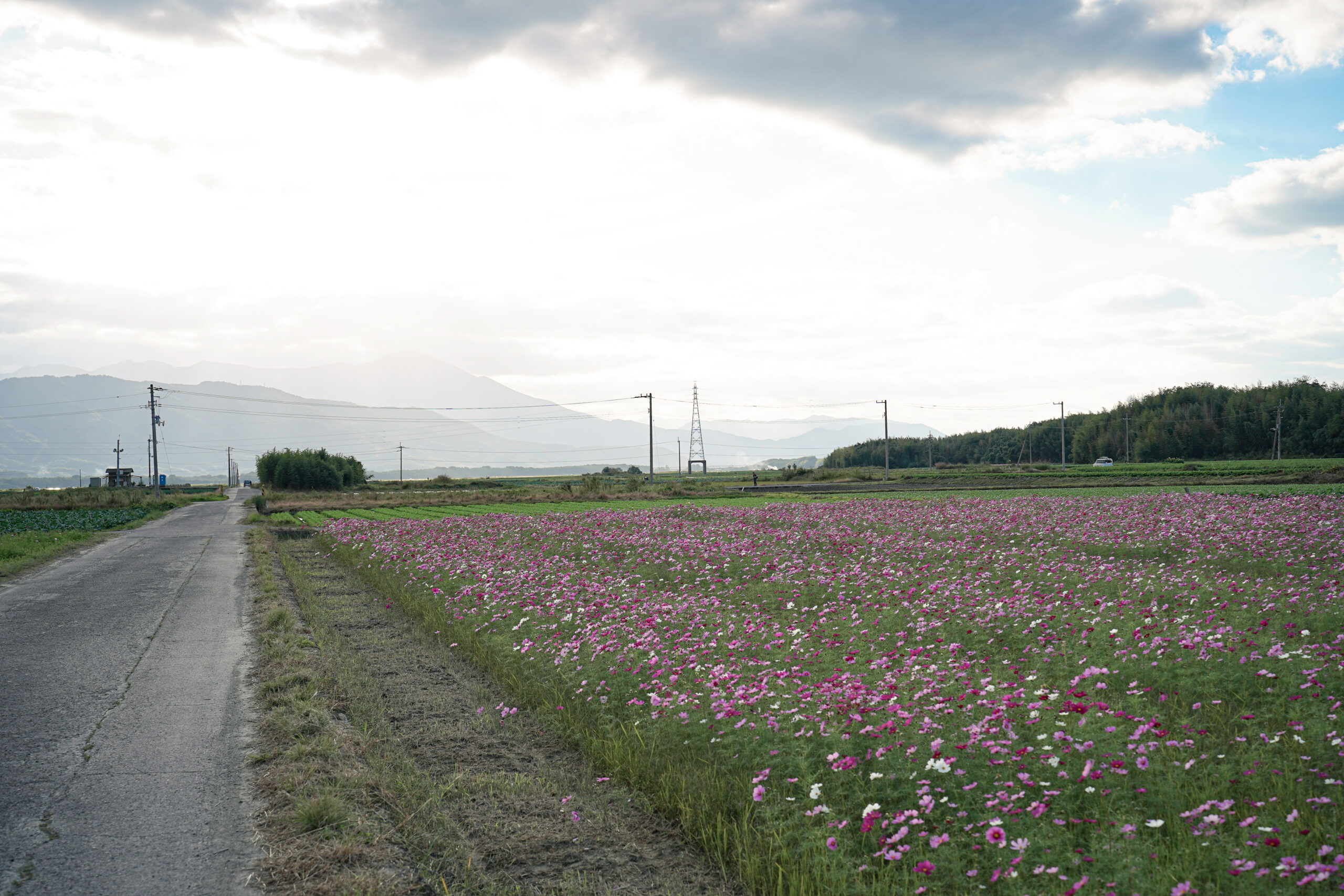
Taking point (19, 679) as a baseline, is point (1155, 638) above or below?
above

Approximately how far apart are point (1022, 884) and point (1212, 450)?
454 ft

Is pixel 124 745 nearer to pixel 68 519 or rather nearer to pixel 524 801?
pixel 524 801

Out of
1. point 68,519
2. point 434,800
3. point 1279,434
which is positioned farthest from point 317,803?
point 1279,434

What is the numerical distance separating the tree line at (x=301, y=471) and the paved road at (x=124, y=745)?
78063 mm

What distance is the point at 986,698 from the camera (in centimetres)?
625

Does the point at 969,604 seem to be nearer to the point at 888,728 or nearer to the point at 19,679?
the point at 888,728

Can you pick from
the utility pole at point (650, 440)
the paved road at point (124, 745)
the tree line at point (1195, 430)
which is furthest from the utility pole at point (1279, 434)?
the paved road at point (124, 745)

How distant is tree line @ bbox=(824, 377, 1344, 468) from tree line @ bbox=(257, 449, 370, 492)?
108 metres

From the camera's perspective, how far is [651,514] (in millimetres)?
28797

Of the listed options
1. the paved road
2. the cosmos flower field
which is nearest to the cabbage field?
the paved road

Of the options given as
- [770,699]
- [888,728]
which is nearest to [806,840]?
[888,728]

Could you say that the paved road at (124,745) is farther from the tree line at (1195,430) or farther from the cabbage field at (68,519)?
the tree line at (1195,430)

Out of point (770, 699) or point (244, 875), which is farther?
point (770, 699)

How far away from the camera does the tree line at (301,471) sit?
89.1 m
